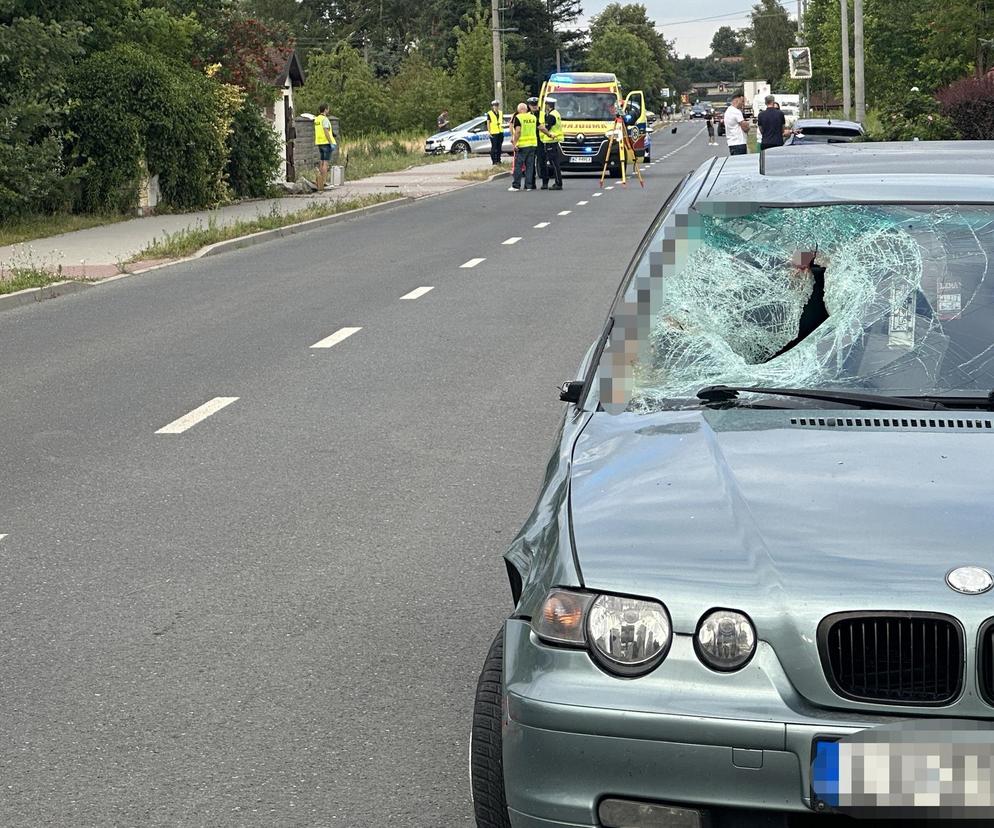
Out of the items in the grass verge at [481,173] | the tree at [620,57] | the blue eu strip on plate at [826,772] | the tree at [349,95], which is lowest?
the grass verge at [481,173]

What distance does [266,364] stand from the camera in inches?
478

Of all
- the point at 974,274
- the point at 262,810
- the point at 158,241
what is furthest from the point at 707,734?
the point at 158,241

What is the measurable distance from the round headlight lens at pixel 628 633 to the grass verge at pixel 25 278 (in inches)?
585

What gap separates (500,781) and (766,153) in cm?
263

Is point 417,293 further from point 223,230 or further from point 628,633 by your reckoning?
point 628,633

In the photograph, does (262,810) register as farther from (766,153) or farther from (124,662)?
(766,153)

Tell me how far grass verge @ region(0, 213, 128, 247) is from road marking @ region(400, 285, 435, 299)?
864 centimetres

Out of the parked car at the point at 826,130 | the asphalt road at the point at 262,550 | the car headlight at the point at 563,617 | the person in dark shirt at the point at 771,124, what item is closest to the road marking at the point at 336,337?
the asphalt road at the point at 262,550

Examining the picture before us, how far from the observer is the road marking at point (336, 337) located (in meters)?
13.1

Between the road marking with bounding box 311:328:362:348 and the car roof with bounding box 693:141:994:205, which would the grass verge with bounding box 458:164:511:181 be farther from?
the car roof with bounding box 693:141:994:205

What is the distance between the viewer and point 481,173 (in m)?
45.2

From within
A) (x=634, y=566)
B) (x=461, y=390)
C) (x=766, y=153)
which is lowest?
(x=461, y=390)

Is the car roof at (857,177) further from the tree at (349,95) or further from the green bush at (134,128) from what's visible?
the tree at (349,95)

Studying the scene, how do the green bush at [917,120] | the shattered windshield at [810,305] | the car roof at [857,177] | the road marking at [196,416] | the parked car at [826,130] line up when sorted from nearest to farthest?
the shattered windshield at [810,305] < the car roof at [857,177] < the road marking at [196,416] < the parked car at [826,130] < the green bush at [917,120]
